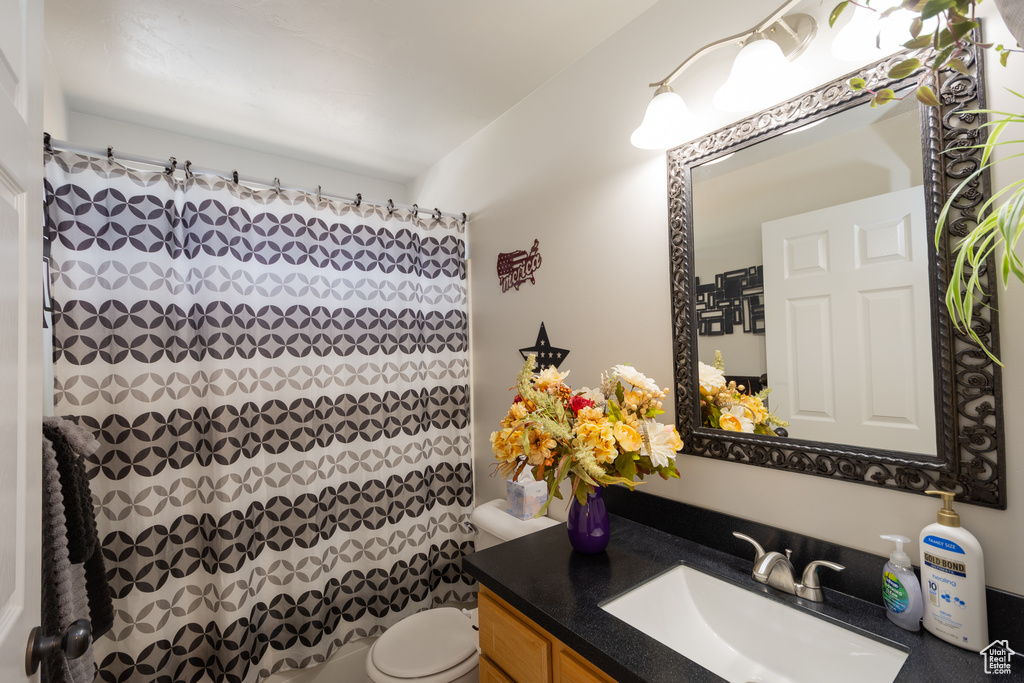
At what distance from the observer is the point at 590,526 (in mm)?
1210

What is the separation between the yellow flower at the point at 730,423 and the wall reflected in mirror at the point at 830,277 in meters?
0.10

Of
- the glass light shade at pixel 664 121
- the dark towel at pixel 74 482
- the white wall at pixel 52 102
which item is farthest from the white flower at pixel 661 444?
the white wall at pixel 52 102

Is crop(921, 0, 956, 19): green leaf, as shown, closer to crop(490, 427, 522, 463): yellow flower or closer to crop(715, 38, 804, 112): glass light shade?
crop(715, 38, 804, 112): glass light shade

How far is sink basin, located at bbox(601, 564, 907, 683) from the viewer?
85cm

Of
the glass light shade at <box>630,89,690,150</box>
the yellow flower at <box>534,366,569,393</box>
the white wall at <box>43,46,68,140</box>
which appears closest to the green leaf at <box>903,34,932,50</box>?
the glass light shade at <box>630,89,690,150</box>

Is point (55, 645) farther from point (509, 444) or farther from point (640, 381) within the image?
point (640, 381)

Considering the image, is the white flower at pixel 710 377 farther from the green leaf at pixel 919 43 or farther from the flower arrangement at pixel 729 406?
the green leaf at pixel 919 43

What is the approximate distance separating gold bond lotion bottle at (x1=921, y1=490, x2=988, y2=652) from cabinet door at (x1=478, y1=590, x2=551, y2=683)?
0.73 meters

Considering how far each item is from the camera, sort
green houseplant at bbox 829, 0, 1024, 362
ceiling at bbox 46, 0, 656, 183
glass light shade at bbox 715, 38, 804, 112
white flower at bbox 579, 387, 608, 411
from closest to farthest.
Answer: green houseplant at bbox 829, 0, 1024, 362, glass light shade at bbox 715, 38, 804, 112, white flower at bbox 579, 387, 608, 411, ceiling at bbox 46, 0, 656, 183

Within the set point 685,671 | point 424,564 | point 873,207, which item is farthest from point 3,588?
point 424,564

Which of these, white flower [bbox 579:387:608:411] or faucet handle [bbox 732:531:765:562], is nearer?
faucet handle [bbox 732:531:765:562]

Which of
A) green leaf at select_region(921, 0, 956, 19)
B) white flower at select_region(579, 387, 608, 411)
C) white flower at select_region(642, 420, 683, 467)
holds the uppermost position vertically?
green leaf at select_region(921, 0, 956, 19)

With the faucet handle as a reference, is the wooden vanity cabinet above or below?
below

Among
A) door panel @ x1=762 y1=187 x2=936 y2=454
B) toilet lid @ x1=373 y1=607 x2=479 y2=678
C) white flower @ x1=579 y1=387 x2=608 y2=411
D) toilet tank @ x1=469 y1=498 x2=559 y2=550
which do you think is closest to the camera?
door panel @ x1=762 y1=187 x2=936 y2=454
